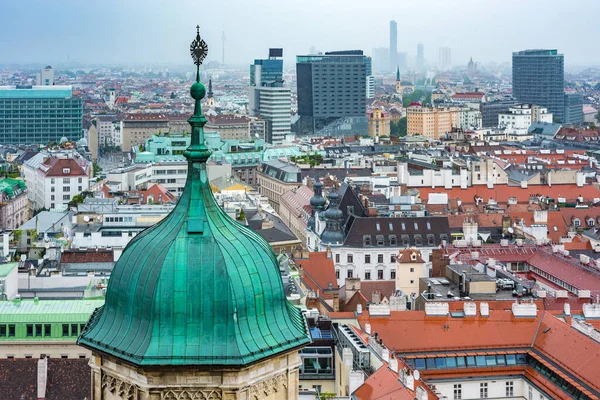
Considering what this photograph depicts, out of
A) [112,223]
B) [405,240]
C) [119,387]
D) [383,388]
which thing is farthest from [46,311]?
[405,240]

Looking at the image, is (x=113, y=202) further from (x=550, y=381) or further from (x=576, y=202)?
(x=550, y=381)

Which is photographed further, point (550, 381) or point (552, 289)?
point (552, 289)

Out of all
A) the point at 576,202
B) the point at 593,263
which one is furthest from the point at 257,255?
the point at 576,202

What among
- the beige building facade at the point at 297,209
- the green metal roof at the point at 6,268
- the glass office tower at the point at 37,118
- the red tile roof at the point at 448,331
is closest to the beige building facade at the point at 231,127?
the glass office tower at the point at 37,118

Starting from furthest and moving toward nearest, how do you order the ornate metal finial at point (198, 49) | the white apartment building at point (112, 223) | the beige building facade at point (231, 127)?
the beige building facade at point (231, 127) → the white apartment building at point (112, 223) → the ornate metal finial at point (198, 49)

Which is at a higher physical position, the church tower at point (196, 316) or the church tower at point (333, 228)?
the church tower at point (196, 316)

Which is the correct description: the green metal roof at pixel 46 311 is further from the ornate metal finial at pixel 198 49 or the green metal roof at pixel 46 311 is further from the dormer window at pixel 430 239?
the dormer window at pixel 430 239

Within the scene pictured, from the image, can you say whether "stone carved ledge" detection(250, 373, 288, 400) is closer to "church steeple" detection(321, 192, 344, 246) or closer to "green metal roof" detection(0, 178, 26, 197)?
"church steeple" detection(321, 192, 344, 246)
